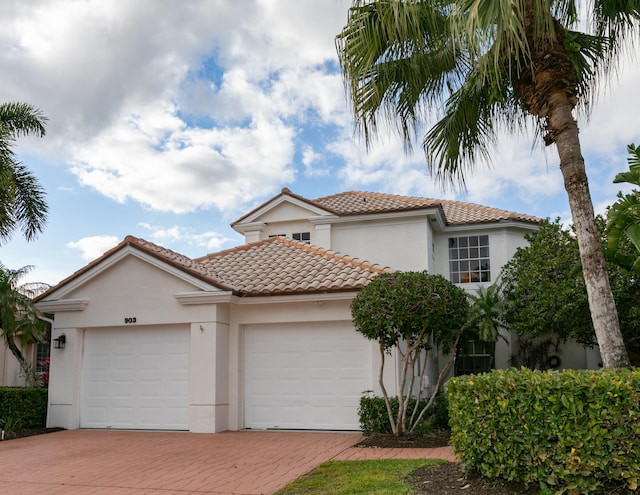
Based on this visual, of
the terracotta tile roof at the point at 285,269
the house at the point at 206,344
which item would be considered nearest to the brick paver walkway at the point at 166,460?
the house at the point at 206,344

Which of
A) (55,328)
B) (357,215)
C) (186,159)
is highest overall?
(186,159)

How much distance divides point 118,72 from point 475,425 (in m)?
12.0

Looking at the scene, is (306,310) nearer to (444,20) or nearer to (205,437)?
(205,437)

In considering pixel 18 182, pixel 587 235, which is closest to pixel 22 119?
pixel 18 182

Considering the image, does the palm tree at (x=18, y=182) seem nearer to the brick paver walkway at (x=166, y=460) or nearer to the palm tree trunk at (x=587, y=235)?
the brick paver walkway at (x=166, y=460)

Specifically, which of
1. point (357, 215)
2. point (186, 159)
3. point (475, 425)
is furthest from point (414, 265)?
point (475, 425)

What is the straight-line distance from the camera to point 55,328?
15.5m

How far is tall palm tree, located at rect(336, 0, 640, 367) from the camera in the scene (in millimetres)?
7957

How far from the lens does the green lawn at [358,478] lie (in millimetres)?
7551

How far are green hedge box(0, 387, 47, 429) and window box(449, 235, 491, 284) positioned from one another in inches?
A: 561

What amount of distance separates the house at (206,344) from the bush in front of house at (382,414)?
517mm

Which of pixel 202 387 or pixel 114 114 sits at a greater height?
pixel 114 114

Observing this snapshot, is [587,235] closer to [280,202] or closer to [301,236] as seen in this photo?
[301,236]

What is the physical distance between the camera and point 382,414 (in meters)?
12.8
